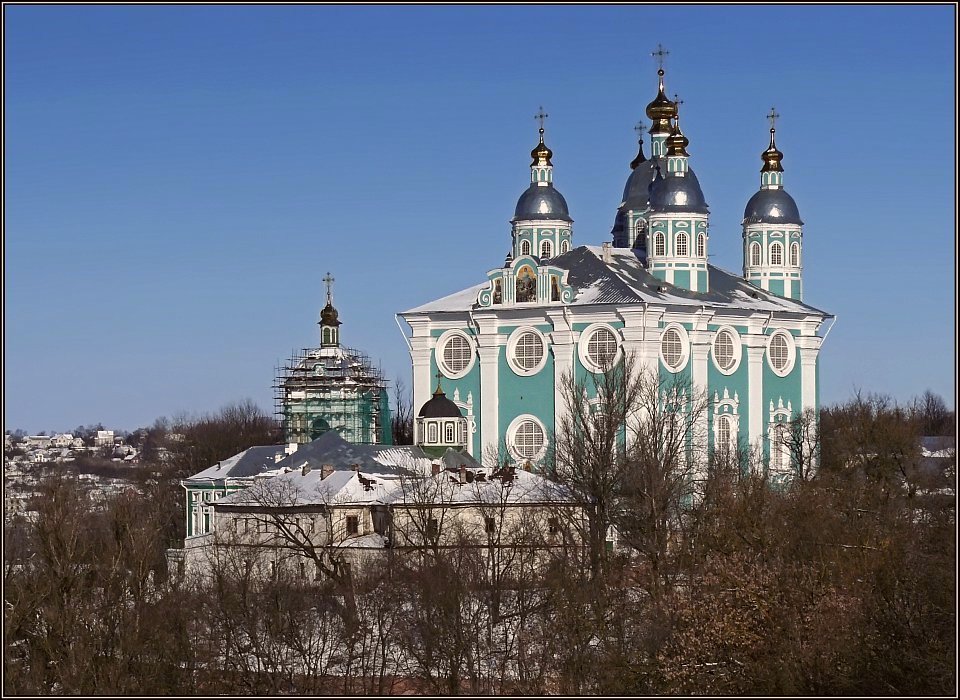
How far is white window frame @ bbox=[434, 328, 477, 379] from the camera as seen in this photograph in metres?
48.2

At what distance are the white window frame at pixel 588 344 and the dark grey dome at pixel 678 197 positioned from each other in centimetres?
356

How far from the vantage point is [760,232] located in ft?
172

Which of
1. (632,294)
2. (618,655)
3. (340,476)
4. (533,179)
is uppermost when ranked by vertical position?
(533,179)

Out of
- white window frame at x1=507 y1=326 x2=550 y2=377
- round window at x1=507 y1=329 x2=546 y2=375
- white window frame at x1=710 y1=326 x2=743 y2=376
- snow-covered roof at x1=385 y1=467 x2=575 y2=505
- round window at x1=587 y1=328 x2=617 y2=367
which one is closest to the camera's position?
snow-covered roof at x1=385 y1=467 x2=575 y2=505

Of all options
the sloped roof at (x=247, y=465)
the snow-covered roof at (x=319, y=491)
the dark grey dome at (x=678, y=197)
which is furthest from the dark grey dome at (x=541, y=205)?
the snow-covered roof at (x=319, y=491)

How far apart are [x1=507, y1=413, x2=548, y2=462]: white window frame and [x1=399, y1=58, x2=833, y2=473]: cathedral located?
1.1 inches

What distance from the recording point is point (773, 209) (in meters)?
52.5

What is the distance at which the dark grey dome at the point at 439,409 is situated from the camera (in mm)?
45562

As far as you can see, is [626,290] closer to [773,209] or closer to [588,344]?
[588,344]

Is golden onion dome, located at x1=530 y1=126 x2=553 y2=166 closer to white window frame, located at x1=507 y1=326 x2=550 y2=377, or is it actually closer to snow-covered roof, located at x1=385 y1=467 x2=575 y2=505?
white window frame, located at x1=507 y1=326 x2=550 y2=377

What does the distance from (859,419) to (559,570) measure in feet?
63.2

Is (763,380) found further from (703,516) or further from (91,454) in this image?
(91,454)

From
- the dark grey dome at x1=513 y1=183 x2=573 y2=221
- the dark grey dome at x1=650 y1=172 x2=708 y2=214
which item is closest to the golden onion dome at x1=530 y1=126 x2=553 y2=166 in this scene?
the dark grey dome at x1=513 y1=183 x2=573 y2=221

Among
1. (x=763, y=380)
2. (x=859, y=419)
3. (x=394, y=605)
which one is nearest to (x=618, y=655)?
(x=394, y=605)
